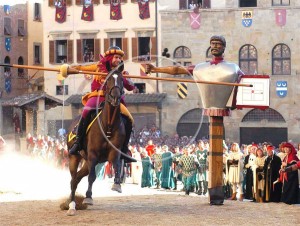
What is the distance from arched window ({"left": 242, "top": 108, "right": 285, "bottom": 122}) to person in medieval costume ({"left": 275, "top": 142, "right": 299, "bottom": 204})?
36641mm

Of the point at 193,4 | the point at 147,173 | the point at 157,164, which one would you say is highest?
the point at 193,4

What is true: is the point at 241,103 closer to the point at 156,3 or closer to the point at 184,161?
the point at 184,161

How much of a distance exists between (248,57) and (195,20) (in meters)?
3.57

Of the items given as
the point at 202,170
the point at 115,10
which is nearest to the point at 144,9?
the point at 115,10

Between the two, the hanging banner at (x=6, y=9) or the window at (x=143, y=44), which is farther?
the hanging banner at (x=6, y=9)

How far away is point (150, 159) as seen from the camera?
38.1m

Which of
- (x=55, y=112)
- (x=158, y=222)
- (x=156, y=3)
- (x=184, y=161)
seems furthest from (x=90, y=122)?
(x=156, y=3)

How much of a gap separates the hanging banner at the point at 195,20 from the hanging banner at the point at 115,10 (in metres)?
4.36

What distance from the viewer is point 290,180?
24.1 meters

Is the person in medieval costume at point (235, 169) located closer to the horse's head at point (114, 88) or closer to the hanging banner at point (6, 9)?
the horse's head at point (114, 88)

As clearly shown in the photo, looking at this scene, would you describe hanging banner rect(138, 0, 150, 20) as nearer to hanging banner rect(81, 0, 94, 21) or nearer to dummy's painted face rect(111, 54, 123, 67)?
hanging banner rect(81, 0, 94, 21)

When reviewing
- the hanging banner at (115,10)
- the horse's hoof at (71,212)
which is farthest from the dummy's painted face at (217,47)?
the hanging banner at (115,10)

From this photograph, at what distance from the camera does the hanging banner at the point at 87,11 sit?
64562mm

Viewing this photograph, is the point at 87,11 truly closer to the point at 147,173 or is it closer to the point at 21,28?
the point at 21,28
